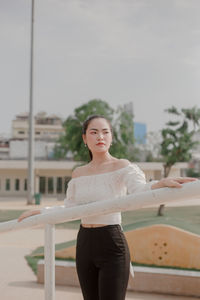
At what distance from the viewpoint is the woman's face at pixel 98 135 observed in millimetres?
1689

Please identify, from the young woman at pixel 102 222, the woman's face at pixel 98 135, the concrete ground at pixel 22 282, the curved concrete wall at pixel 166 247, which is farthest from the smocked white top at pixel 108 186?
the curved concrete wall at pixel 166 247

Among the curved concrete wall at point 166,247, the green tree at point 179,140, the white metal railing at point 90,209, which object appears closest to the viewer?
the white metal railing at point 90,209

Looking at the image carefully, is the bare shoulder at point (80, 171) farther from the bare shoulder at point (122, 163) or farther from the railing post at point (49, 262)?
the railing post at point (49, 262)

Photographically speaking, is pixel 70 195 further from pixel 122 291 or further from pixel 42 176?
pixel 42 176

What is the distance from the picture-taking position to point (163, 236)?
4223 mm

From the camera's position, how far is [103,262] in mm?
1540

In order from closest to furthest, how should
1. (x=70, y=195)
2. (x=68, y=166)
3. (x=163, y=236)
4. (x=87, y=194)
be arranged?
(x=87, y=194), (x=70, y=195), (x=163, y=236), (x=68, y=166)

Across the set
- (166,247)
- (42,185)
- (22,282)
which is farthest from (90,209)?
(42,185)

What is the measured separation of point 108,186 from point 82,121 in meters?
19.1

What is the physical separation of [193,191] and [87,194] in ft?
1.96

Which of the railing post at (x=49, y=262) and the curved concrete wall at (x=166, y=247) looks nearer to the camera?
the railing post at (x=49, y=262)

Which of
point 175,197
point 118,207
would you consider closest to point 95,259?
point 118,207

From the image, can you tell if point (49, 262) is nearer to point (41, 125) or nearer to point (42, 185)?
point (42, 185)

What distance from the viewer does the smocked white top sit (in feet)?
5.17
